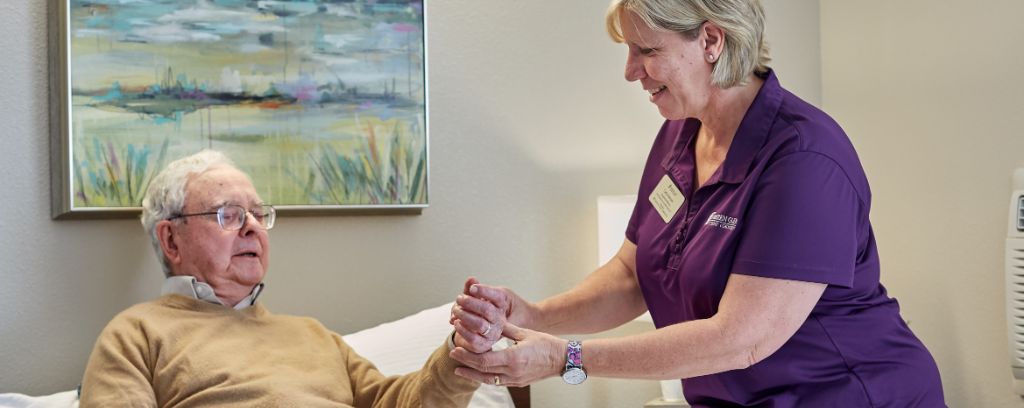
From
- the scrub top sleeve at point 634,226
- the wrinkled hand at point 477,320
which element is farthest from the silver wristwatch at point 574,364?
the scrub top sleeve at point 634,226

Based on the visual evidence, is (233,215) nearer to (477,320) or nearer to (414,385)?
(414,385)

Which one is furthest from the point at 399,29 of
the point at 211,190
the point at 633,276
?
the point at 633,276

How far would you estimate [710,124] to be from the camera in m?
1.97

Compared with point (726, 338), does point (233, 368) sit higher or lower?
lower

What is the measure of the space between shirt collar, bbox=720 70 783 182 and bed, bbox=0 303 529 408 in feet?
3.25

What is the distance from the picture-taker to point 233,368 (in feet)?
7.35

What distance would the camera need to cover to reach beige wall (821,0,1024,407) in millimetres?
2945

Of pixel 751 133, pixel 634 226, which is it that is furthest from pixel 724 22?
pixel 634 226

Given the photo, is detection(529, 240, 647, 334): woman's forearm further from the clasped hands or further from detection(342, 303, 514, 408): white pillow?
detection(342, 303, 514, 408): white pillow

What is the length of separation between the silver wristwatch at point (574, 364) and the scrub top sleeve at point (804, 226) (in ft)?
0.99

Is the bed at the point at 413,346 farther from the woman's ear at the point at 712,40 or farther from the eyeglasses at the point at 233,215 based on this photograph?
the woman's ear at the point at 712,40

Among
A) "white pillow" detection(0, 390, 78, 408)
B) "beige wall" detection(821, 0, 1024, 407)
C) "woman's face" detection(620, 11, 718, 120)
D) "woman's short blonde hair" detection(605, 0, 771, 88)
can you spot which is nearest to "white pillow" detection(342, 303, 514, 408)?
"white pillow" detection(0, 390, 78, 408)

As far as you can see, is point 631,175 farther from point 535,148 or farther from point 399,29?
point 399,29

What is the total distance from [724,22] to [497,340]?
2.35 feet
